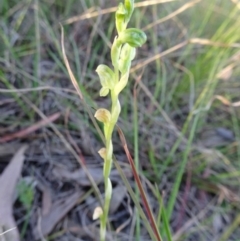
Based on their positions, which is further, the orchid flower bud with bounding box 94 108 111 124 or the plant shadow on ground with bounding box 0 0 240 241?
the plant shadow on ground with bounding box 0 0 240 241

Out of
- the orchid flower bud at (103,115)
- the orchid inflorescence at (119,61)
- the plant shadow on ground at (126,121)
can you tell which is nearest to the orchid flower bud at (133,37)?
the orchid inflorescence at (119,61)

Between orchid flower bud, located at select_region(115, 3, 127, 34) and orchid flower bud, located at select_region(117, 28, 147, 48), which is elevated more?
orchid flower bud, located at select_region(115, 3, 127, 34)

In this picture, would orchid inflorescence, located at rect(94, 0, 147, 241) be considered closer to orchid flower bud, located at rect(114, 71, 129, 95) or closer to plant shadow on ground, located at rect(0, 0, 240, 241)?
orchid flower bud, located at rect(114, 71, 129, 95)

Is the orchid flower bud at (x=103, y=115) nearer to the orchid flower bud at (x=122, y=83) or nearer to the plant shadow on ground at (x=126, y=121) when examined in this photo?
the orchid flower bud at (x=122, y=83)

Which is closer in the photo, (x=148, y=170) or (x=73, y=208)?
(x=73, y=208)

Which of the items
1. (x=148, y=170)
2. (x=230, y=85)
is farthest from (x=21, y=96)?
(x=230, y=85)

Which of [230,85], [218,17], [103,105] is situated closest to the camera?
[103,105]

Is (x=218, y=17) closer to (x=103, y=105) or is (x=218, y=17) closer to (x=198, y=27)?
(x=198, y=27)

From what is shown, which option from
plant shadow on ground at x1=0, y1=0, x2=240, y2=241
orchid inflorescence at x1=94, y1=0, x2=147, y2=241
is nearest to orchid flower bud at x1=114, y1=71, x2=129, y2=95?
orchid inflorescence at x1=94, y1=0, x2=147, y2=241

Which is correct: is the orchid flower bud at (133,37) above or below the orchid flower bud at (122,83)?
above
